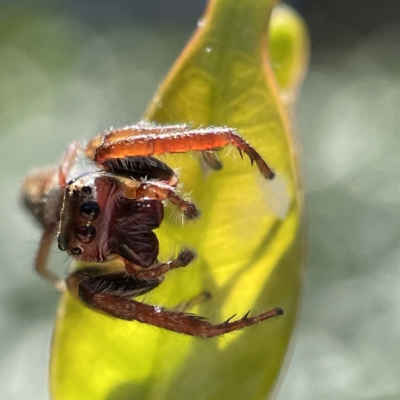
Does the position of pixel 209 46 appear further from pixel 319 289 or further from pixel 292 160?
pixel 319 289

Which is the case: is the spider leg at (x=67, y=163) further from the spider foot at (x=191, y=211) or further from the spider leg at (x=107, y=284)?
the spider foot at (x=191, y=211)

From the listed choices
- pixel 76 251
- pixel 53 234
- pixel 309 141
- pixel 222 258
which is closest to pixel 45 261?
pixel 53 234

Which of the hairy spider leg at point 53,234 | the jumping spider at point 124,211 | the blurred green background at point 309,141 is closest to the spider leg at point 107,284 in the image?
the jumping spider at point 124,211

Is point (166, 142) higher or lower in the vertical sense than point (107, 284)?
higher

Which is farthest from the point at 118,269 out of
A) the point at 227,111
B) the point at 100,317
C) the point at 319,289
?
the point at 319,289

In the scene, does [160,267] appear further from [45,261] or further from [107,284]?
[45,261]

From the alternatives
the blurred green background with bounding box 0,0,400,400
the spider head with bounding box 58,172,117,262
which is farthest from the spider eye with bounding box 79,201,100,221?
the blurred green background with bounding box 0,0,400,400
